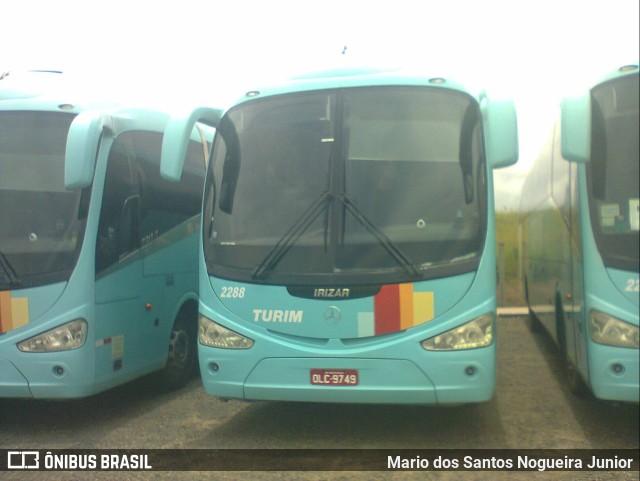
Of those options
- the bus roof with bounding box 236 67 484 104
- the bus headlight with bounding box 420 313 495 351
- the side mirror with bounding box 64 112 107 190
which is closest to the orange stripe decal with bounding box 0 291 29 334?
the side mirror with bounding box 64 112 107 190

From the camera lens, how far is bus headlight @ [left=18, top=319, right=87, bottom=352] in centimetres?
708

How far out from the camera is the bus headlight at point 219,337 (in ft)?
21.2

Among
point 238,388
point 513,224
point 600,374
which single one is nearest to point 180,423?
point 238,388

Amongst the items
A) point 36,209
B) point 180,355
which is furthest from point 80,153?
point 180,355

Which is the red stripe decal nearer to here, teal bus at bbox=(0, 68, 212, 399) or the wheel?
teal bus at bbox=(0, 68, 212, 399)

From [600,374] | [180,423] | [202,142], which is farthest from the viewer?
[202,142]

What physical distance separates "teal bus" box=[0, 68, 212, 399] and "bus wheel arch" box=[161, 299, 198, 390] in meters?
0.48

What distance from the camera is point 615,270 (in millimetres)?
5836

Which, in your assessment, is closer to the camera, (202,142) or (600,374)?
(600,374)

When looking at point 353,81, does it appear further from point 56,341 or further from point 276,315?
point 56,341

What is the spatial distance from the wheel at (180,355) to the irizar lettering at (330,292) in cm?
337

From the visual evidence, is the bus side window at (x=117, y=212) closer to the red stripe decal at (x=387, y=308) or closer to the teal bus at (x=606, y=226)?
the red stripe decal at (x=387, y=308)

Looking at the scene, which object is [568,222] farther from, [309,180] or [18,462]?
[18,462]

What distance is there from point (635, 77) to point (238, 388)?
396 cm
